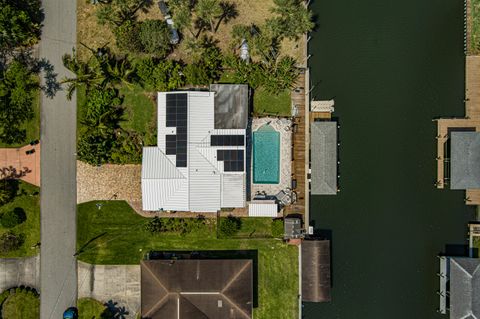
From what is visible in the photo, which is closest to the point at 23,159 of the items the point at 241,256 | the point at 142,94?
the point at 142,94

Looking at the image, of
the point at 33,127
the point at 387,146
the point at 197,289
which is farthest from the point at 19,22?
the point at 387,146

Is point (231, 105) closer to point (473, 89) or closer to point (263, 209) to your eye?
point (263, 209)

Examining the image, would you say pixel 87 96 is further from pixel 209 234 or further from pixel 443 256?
pixel 443 256

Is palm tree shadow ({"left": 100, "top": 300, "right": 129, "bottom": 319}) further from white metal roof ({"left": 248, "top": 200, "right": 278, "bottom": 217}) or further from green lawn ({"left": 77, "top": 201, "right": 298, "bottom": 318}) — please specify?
white metal roof ({"left": 248, "top": 200, "right": 278, "bottom": 217})

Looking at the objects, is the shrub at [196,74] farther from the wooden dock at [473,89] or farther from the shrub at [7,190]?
the wooden dock at [473,89]

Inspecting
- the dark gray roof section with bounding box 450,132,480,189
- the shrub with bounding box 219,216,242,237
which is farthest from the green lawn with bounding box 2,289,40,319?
the dark gray roof section with bounding box 450,132,480,189

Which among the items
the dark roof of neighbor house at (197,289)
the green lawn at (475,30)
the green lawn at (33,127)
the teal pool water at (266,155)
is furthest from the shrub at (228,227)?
the green lawn at (475,30)
